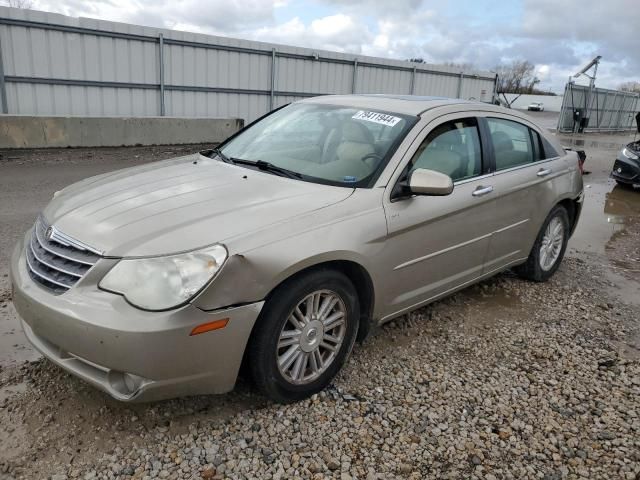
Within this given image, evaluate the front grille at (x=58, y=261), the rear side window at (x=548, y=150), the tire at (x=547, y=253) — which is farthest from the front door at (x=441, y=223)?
the front grille at (x=58, y=261)

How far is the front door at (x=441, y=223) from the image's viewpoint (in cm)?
328

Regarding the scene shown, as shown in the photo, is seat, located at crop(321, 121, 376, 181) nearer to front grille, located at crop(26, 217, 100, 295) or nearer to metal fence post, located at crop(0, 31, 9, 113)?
front grille, located at crop(26, 217, 100, 295)

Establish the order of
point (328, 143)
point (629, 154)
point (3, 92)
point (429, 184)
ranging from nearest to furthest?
point (429, 184) → point (328, 143) → point (3, 92) → point (629, 154)

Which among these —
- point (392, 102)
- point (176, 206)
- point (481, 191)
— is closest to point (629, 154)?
point (481, 191)

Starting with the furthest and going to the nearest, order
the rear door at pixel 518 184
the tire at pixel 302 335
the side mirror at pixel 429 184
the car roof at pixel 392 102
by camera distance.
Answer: the rear door at pixel 518 184 → the car roof at pixel 392 102 → the side mirror at pixel 429 184 → the tire at pixel 302 335

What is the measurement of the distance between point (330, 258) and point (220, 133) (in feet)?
36.9

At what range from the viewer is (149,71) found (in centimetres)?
1286

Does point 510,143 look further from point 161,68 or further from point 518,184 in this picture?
point 161,68

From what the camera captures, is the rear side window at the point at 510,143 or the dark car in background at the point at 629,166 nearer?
the rear side window at the point at 510,143

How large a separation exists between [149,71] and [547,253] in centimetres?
1075

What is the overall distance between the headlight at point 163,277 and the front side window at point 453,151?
152cm

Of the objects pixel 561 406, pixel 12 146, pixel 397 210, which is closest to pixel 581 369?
pixel 561 406

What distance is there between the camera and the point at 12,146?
33.7 feet

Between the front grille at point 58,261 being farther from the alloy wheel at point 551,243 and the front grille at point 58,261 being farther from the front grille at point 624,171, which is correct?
the front grille at point 624,171
